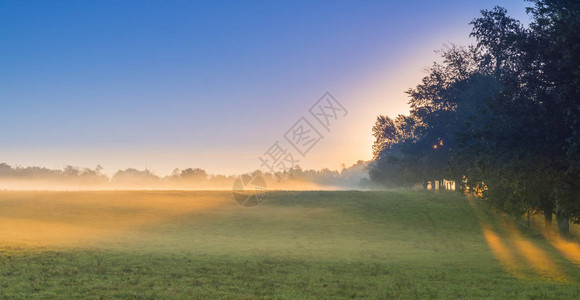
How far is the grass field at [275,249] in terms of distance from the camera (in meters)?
18.0

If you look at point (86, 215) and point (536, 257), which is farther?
point (86, 215)

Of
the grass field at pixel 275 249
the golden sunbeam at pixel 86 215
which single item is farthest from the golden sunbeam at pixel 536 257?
the golden sunbeam at pixel 86 215

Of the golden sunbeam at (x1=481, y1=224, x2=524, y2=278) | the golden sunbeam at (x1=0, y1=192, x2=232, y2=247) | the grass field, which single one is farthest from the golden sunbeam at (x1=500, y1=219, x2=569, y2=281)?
the golden sunbeam at (x1=0, y1=192, x2=232, y2=247)

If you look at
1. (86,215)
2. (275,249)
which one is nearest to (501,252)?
(275,249)

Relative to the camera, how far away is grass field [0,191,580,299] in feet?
59.1

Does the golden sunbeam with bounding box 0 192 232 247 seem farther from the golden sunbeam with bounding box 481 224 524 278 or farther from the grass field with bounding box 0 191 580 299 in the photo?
the golden sunbeam with bounding box 481 224 524 278

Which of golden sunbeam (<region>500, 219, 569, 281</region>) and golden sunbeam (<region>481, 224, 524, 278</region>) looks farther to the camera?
golden sunbeam (<region>481, 224, 524, 278</region>)

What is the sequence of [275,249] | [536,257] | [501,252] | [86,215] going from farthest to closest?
[86,215], [501,252], [275,249], [536,257]

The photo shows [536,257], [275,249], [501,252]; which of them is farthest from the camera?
[501,252]

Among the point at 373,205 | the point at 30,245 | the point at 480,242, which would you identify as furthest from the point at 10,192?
the point at 480,242

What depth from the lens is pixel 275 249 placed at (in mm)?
32125

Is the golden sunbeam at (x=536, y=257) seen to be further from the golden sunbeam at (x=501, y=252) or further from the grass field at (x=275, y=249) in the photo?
the golden sunbeam at (x=501, y=252)

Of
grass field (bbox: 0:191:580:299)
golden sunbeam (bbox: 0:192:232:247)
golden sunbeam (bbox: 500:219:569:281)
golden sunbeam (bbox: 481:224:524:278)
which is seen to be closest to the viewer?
grass field (bbox: 0:191:580:299)

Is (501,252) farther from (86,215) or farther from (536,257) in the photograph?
(86,215)
